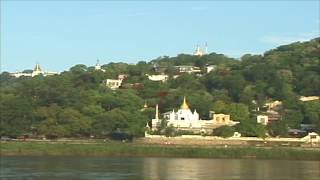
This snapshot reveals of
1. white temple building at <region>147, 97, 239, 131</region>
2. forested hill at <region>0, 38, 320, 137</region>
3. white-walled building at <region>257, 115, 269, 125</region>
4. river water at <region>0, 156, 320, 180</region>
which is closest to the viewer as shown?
river water at <region>0, 156, 320, 180</region>

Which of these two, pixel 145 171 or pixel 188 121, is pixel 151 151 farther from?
pixel 145 171

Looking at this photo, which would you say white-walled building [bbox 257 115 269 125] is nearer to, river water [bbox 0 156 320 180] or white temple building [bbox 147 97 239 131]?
white temple building [bbox 147 97 239 131]

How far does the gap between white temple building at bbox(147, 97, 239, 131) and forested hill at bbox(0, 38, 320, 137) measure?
1.69 meters

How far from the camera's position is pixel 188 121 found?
7994 cm

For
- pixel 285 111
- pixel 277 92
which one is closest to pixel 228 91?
pixel 277 92

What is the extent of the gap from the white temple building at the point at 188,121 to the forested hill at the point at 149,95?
169cm

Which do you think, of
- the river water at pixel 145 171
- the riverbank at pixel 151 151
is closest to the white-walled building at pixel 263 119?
the riverbank at pixel 151 151

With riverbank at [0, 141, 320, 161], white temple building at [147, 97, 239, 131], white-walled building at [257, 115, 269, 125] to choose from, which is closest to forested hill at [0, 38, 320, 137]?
white-walled building at [257, 115, 269, 125]

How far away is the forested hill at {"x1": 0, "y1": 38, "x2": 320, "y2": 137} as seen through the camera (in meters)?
74.4

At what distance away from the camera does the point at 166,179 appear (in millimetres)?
36031

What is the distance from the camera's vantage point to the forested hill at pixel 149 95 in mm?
74438

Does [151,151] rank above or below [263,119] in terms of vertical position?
below

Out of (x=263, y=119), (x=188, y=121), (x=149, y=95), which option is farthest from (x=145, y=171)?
(x=149, y=95)

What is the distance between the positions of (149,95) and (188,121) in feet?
65.5
